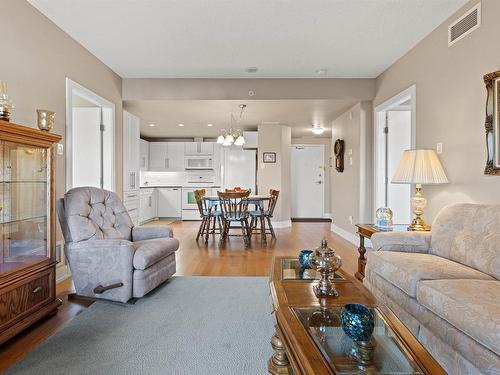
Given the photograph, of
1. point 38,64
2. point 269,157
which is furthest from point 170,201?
point 38,64

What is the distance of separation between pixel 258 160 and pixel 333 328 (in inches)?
222

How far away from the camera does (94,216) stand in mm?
2859

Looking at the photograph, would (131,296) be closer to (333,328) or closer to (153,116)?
(333,328)

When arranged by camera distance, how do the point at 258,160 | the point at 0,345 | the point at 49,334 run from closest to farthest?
the point at 0,345
the point at 49,334
the point at 258,160

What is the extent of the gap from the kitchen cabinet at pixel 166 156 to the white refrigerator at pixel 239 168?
165 centimetres

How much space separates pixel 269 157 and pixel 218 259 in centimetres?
332

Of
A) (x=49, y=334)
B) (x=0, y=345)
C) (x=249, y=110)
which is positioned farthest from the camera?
(x=249, y=110)

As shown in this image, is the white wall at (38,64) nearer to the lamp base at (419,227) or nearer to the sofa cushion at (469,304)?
the sofa cushion at (469,304)

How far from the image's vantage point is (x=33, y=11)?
2703 mm

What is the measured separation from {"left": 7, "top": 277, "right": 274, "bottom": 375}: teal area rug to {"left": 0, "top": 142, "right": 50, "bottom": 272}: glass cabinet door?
61 centimetres

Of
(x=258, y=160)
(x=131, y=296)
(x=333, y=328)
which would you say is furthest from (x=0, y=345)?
(x=258, y=160)

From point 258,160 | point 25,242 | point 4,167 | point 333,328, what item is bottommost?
point 333,328

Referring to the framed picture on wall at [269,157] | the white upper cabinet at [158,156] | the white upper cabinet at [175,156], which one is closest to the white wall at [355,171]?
the framed picture on wall at [269,157]

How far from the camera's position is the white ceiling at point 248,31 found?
2.69 metres
